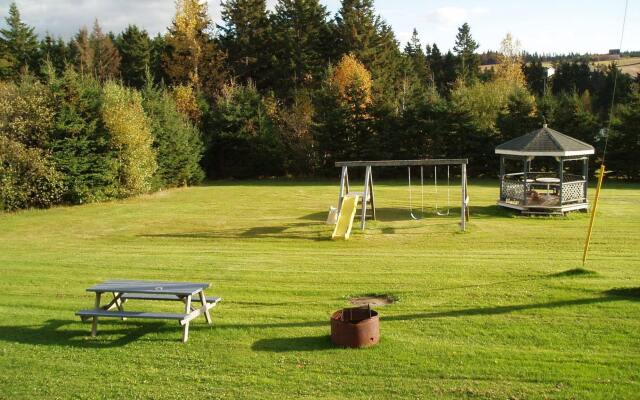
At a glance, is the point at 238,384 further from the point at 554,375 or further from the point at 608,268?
the point at 608,268

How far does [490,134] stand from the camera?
35.5m

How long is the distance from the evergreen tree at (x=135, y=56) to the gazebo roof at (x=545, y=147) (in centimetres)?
3977

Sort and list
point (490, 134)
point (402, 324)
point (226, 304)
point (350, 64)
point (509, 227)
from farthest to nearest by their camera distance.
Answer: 1. point (350, 64)
2. point (490, 134)
3. point (509, 227)
4. point (226, 304)
5. point (402, 324)

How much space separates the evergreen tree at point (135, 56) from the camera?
2112 inches

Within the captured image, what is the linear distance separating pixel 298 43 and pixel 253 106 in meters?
11.8

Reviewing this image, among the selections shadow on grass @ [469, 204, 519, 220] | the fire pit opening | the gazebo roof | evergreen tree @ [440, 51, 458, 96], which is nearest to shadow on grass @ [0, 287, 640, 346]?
the fire pit opening

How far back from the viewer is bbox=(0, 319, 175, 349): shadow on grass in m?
7.89

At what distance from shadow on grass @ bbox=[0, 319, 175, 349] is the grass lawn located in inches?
1.3

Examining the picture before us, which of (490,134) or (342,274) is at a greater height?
(490,134)

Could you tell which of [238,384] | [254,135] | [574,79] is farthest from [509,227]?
[574,79]

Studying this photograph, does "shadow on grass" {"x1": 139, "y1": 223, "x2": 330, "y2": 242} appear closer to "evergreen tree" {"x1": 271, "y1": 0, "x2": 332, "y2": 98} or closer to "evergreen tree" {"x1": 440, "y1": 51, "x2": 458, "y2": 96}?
"evergreen tree" {"x1": 271, "y1": 0, "x2": 332, "y2": 98}

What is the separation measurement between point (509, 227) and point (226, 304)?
11.8m

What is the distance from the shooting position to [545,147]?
843 inches

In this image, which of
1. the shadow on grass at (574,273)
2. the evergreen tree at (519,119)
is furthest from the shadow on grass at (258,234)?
the evergreen tree at (519,119)
